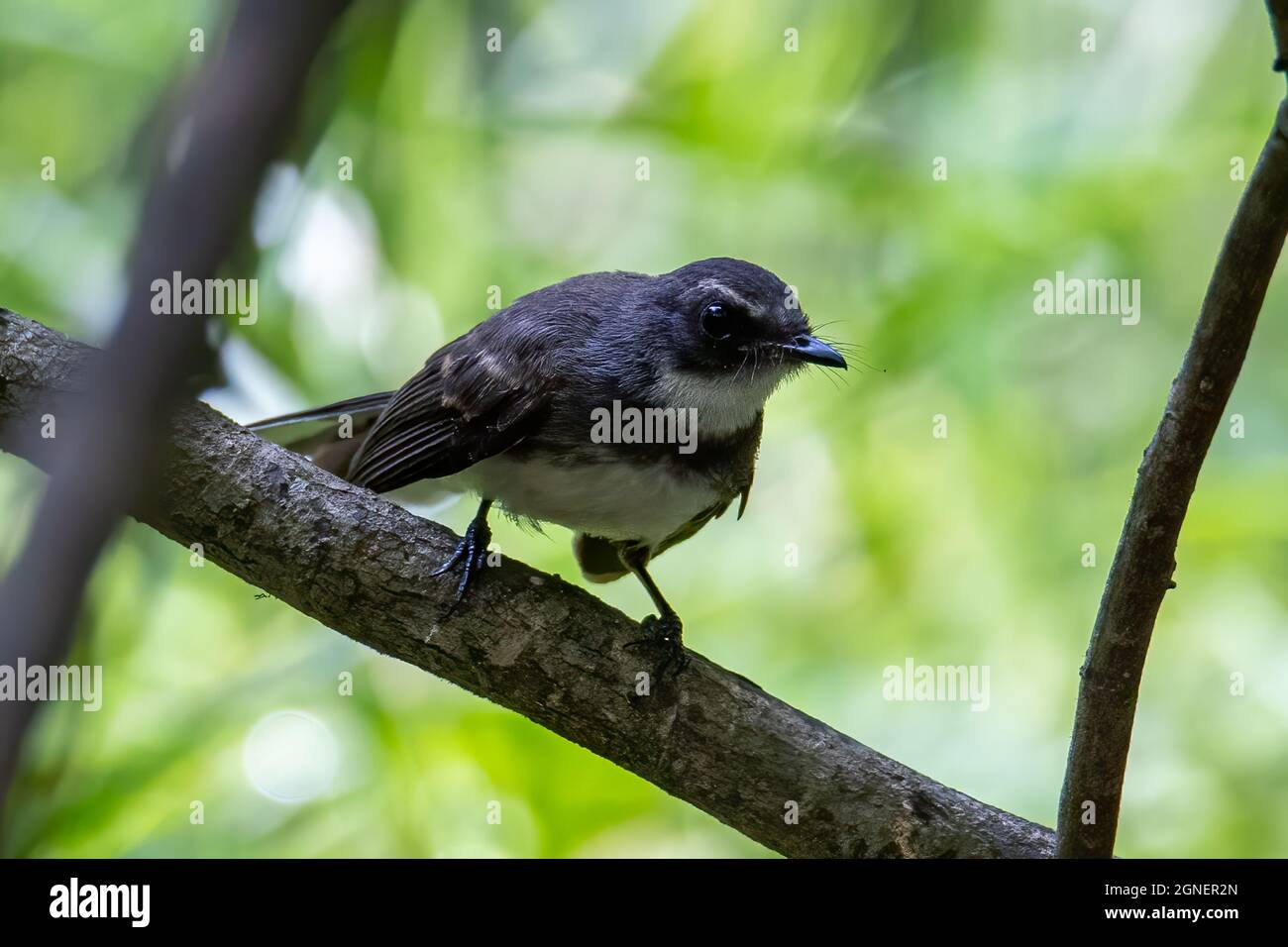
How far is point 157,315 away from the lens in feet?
2.84

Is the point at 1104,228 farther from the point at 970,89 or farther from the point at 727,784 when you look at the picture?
the point at 727,784

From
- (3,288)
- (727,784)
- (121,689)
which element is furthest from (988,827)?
(3,288)

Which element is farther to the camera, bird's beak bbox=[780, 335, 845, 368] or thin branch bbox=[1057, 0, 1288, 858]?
bird's beak bbox=[780, 335, 845, 368]

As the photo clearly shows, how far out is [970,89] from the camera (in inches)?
285

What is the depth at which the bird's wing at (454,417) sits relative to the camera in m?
4.77

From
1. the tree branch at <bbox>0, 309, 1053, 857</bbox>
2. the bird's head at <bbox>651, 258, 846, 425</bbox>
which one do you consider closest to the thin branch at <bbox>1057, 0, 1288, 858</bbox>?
the tree branch at <bbox>0, 309, 1053, 857</bbox>

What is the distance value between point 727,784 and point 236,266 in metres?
3.65

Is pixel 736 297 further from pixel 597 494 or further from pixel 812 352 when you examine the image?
pixel 597 494

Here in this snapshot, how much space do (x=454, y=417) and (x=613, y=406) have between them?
66 centimetres
